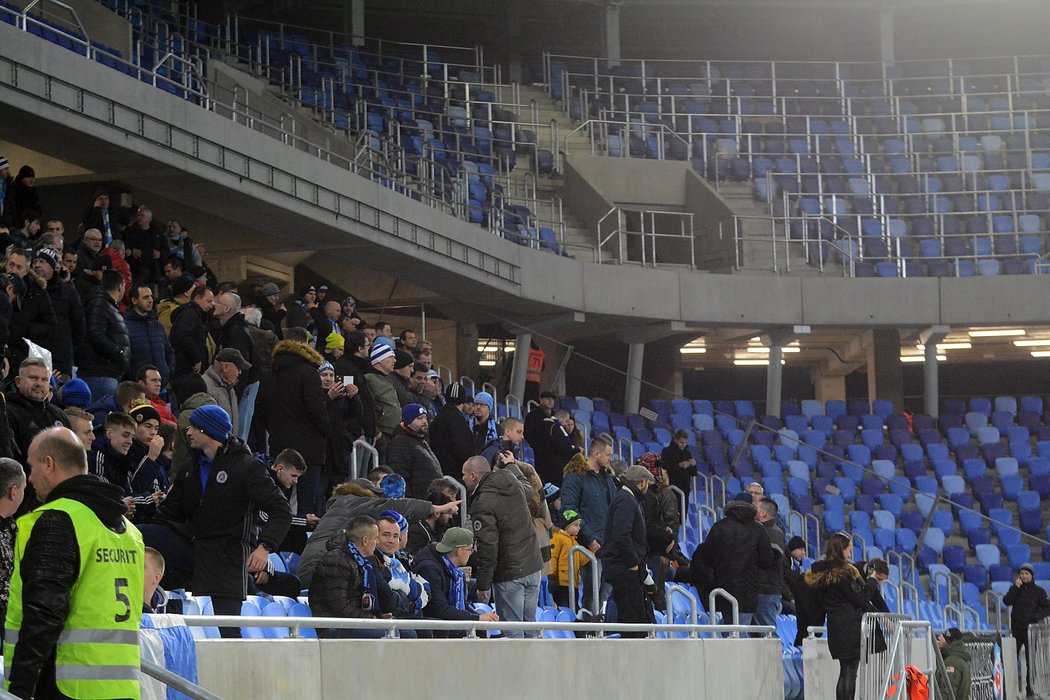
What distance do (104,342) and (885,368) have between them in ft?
53.9

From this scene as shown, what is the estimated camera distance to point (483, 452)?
1166cm

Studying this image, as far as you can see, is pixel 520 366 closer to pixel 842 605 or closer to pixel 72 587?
pixel 842 605

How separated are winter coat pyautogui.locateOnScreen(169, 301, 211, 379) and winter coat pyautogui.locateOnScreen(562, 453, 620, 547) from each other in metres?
2.48

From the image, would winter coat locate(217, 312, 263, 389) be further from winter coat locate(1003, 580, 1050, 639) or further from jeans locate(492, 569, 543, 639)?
winter coat locate(1003, 580, 1050, 639)

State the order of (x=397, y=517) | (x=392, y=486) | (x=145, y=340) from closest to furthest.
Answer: (x=397, y=517) < (x=392, y=486) < (x=145, y=340)

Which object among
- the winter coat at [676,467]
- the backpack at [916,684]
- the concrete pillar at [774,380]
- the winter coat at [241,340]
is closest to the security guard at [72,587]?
the winter coat at [241,340]

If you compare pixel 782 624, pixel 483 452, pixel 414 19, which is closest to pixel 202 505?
pixel 483 452

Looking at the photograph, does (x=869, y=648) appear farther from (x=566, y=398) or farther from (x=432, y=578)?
(x=566, y=398)

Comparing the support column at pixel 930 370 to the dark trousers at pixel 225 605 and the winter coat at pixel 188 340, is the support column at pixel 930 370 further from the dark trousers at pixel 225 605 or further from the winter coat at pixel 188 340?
the dark trousers at pixel 225 605

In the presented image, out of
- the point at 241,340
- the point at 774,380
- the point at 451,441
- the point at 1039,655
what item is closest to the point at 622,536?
the point at 451,441

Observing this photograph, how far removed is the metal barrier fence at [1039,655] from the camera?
15828 mm

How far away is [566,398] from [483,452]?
8.95 metres

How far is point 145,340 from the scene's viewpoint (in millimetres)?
9312

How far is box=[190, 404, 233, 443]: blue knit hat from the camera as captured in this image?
613 centimetres
